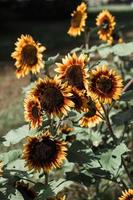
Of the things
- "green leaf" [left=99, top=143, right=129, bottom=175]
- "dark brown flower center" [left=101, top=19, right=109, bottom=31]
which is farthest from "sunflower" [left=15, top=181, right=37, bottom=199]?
"dark brown flower center" [left=101, top=19, right=109, bottom=31]

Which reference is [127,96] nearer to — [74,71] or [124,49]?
[74,71]

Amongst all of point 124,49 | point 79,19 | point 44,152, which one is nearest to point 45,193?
point 44,152

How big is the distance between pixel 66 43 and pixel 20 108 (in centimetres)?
635

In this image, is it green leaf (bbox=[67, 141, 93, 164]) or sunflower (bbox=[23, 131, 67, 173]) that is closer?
sunflower (bbox=[23, 131, 67, 173])

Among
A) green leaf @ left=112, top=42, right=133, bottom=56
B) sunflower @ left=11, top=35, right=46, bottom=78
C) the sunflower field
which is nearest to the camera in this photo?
the sunflower field

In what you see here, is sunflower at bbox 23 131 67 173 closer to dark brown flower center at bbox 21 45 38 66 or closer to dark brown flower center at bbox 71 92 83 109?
dark brown flower center at bbox 71 92 83 109

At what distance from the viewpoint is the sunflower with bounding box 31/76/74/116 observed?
2.58 meters

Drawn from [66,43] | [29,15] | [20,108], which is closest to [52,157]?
[20,108]

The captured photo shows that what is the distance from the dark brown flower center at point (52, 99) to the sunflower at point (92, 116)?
0.30 m

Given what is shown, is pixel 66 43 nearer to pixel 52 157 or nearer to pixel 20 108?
pixel 20 108

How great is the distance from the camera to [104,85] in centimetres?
280

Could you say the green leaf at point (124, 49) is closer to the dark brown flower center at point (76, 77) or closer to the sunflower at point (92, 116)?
the sunflower at point (92, 116)

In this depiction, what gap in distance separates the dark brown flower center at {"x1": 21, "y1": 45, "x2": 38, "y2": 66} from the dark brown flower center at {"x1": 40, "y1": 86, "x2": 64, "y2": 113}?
0.62 meters

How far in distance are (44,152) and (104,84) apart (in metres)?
0.43
